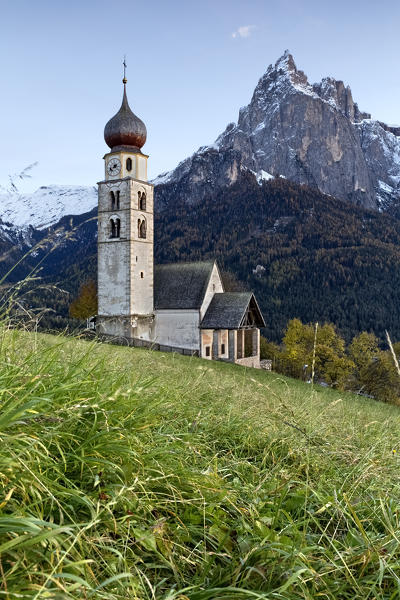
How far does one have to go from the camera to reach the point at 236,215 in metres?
146

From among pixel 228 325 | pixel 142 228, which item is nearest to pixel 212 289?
pixel 228 325

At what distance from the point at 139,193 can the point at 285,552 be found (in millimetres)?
33923

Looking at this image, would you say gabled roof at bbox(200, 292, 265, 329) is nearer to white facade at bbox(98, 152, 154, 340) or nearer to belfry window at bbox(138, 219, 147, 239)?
white facade at bbox(98, 152, 154, 340)

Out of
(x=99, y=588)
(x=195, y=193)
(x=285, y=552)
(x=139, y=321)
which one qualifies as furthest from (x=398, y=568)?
(x=195, y=193)

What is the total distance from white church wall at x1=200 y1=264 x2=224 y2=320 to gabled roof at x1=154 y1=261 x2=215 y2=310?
0.34m

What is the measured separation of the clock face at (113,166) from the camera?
1350 inches

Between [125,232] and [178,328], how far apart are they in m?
7.43

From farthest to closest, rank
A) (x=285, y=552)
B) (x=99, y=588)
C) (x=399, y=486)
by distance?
(x=399, y=486)
(x=285, y=552)
(x=99, y=588)

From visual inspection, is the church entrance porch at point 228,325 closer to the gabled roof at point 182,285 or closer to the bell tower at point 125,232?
the gabled roof at point 182,285

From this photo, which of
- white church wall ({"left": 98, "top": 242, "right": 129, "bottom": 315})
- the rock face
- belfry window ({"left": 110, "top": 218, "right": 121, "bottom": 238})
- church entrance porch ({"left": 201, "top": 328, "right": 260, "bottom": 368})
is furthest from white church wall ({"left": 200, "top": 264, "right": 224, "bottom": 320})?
the rock face

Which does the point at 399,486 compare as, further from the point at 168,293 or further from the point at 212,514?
the point at 168,293

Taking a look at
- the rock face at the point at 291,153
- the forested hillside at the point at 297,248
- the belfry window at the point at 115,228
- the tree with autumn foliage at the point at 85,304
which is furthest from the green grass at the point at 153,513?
the rock face at the point at 291,153

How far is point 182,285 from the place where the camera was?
34.8 metres

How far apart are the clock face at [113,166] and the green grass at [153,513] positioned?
3267cm
